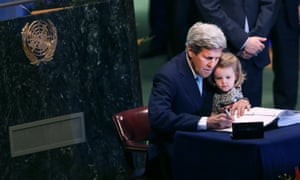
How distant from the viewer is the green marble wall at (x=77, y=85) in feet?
21.5

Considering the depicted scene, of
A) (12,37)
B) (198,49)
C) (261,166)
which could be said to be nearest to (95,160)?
(12,37)

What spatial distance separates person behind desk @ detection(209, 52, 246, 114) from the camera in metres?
5.92

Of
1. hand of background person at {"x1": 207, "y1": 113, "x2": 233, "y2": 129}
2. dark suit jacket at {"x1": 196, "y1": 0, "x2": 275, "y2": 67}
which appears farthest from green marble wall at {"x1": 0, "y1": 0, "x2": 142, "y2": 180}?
hand of background person at {"x1": 207, "y1": 113, "x2": 233, "y2": 129}

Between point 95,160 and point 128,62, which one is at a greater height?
point 128,62

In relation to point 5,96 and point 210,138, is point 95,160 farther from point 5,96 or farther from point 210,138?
point 210,138

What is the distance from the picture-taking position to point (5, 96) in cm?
653

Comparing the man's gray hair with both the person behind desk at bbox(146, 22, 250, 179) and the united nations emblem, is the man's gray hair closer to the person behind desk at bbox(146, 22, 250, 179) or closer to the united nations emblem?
the person behind desk at bbox(146, 22, 250, 179)

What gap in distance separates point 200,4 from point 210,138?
69.7 inches

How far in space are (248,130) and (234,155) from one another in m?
0.15

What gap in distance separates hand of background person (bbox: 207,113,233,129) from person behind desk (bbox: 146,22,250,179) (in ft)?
0.16

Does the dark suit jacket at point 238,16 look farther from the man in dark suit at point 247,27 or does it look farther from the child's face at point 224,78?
the child's face at point 224,78

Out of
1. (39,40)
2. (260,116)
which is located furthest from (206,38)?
(39,40)

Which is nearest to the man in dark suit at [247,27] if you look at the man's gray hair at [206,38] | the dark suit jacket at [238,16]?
the dark suit jacket at [238,16]

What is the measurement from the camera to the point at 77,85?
681 cm
